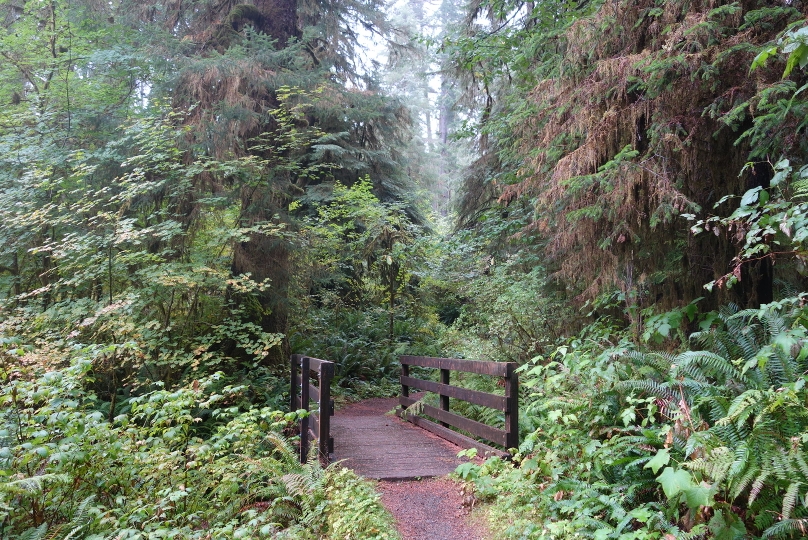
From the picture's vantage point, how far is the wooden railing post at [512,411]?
522cm

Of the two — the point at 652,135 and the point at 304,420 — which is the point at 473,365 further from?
the point at 652,135

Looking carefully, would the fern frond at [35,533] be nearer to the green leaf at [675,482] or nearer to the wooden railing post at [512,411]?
the wooden railing post at [512,411]

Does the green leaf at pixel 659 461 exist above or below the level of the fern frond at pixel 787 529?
above

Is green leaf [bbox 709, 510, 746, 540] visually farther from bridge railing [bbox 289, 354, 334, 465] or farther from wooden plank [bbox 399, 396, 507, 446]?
bridge railing [bbox 289, 354, 334, 465]

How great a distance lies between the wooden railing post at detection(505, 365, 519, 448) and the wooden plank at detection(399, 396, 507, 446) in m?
0.08

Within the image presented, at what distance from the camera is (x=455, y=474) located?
5.08 m

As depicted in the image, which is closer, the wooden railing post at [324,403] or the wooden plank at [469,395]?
the wooden plank at [469,395]

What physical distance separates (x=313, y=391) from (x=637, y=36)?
5209 mm

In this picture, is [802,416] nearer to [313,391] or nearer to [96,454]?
[313,391]

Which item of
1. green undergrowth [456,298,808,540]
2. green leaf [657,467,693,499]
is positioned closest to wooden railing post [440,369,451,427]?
green undergrowth [456,298,808,540]

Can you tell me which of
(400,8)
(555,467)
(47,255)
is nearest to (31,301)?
(47,255)

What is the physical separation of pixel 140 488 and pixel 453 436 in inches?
135

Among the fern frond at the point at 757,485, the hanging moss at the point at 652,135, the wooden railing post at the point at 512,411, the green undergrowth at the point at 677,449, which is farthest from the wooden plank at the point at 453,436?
the fern frond at the point at 757,485

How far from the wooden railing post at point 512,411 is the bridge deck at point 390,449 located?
0.68 m
